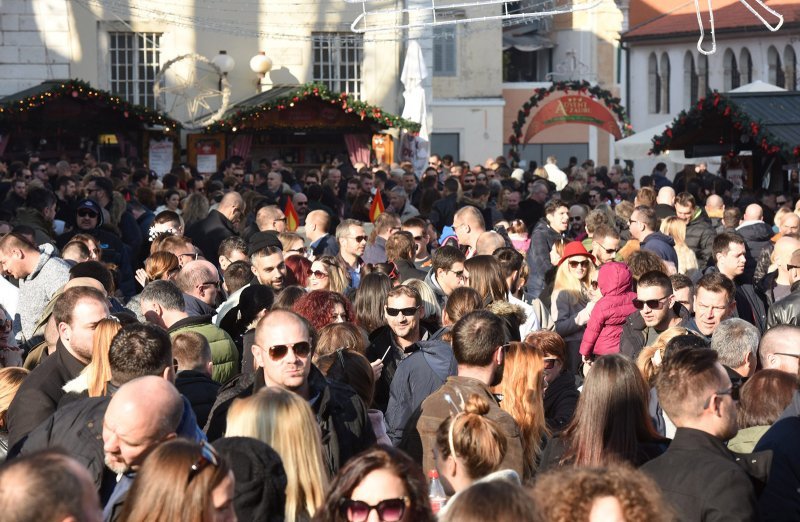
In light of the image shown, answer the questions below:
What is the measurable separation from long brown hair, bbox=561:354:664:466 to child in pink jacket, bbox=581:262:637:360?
11.9ft

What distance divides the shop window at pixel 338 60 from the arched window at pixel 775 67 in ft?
60.8

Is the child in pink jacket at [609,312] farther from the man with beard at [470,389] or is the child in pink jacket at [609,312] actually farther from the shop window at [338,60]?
the shop window at [338,60]

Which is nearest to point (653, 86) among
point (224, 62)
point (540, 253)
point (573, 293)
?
point (224, 62)

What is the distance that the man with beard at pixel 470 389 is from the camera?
6047 mm

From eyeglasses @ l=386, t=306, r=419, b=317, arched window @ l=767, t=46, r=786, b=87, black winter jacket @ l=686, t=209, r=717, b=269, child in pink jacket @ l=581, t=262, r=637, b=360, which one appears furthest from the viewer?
arched window @ l=767, t=46, r=786, b=87

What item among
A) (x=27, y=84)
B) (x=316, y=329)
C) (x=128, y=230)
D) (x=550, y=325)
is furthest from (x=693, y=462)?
(x=27, y=84)

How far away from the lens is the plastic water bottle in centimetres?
528

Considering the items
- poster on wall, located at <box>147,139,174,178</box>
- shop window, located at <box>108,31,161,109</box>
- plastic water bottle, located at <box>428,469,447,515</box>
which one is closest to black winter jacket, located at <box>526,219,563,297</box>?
plastic water bottle, located at <box>428,469,447,515</box>

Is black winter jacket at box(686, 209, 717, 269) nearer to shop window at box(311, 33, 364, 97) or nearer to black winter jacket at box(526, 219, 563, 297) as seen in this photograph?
black winter jacket at box(526, 219, 563, 297)

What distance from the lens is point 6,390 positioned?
6.65m

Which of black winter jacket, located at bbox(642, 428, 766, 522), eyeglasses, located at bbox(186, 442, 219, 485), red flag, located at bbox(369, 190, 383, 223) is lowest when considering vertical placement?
black winter jacket, located at bbox(642, 428, 766, 522)

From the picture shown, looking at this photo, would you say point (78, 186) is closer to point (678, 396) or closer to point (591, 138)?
point (678, 396)

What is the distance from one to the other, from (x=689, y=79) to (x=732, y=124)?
102ft

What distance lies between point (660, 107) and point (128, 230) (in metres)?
40.6
